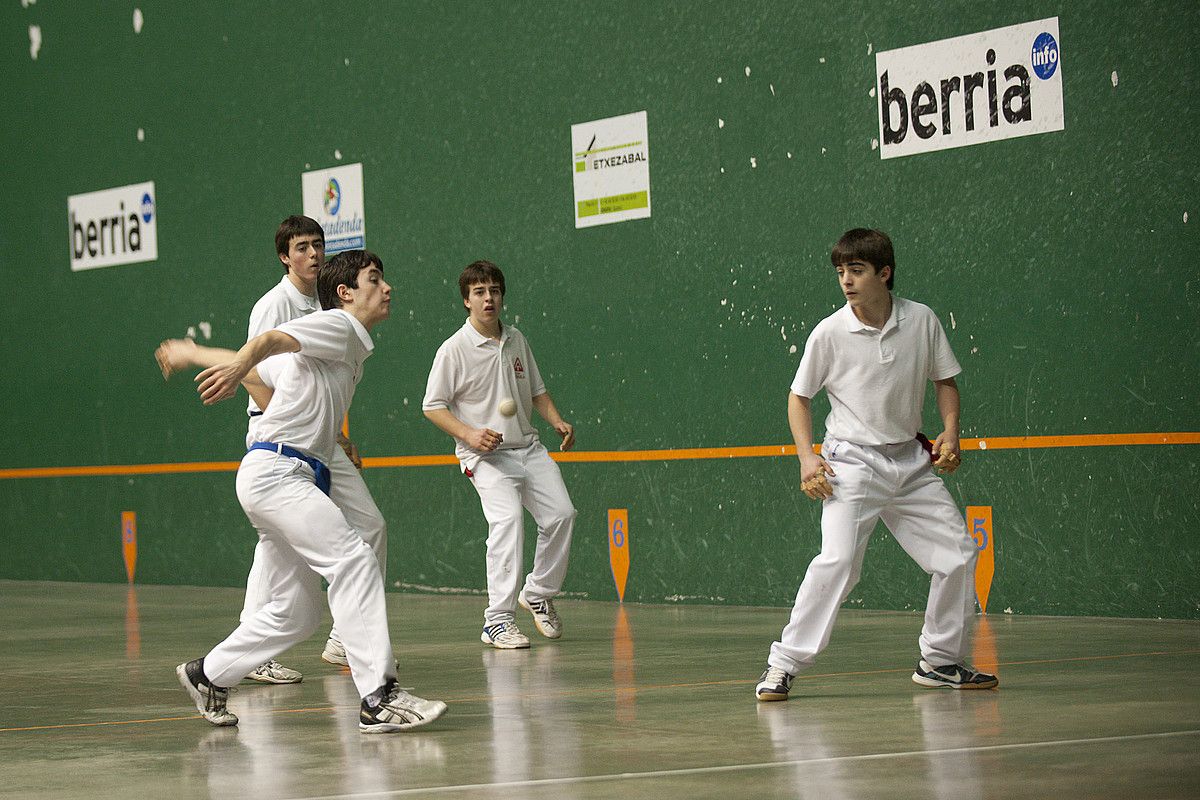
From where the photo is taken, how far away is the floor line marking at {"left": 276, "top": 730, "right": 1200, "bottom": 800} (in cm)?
409

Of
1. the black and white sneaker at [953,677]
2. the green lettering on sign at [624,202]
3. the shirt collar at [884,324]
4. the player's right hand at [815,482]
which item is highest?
the green lettering on sign at [624,202]

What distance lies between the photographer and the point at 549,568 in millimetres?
7746

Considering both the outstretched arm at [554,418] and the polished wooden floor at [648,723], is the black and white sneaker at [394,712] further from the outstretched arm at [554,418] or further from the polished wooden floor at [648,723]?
the outstretched arm at [554,418]

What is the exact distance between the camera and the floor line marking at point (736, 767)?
13.4 feet

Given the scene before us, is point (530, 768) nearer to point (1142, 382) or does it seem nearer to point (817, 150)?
point (1142, 382)

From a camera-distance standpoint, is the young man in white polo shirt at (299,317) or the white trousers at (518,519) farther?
the white trousers at (518,519)

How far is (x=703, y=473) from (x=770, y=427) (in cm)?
49

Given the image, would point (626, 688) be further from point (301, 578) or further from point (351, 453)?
point (351, 453)

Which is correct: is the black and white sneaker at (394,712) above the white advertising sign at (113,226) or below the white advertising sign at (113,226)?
below

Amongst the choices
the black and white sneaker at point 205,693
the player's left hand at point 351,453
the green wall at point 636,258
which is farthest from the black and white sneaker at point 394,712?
the green wall at point 636,258

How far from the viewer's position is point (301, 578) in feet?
17.4

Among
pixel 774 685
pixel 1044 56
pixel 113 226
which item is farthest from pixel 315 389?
pixel 113 226

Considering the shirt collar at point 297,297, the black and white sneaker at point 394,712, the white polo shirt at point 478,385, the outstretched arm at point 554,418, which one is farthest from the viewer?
the white polo shirt at point 478,385

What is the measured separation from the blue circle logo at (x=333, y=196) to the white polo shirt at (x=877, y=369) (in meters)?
5.98
